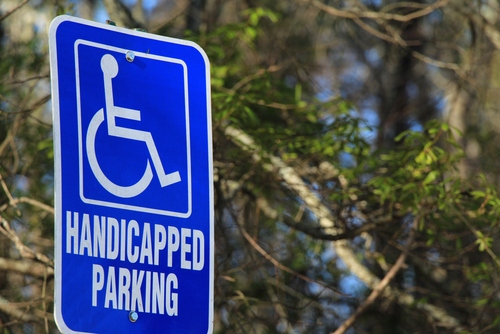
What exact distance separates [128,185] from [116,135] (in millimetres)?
125

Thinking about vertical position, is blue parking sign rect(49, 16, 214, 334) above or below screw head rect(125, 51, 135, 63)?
below

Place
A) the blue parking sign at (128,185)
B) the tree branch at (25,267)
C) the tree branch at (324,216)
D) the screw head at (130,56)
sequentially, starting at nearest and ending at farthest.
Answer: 1. the blue parking sign at (128,185)
2. the screw head at (130,56)
3. the tree branch at (25,267)
4. the tree branch at (324,216)

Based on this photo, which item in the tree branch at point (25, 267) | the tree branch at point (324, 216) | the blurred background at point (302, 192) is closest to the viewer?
the blurred background at point (302, 192)

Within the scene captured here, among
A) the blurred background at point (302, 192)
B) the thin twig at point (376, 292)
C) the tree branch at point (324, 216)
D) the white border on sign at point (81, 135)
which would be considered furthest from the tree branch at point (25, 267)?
the white border on sign at point (81, 135)

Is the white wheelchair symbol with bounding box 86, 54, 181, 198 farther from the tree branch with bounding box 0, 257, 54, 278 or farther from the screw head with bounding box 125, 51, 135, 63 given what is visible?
the tree branch with bounding box 0, 257, 54, 278

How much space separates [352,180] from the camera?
3627mm

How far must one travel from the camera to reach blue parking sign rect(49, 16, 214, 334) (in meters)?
1.18

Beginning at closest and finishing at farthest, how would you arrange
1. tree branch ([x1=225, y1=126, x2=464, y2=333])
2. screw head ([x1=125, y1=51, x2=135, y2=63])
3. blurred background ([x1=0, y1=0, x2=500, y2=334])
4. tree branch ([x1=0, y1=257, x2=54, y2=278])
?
A: screw head ([x1=125, y1=51, x2=135, y2=63]) < blurred background ([x1=0, y1=0, x2=500, y2=334]) < tree branch ([x1=0, y1=257, x2=54, y2=278]) < tree branch ([x1=225, y1=126, x2=464, y2=333])

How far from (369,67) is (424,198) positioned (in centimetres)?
465

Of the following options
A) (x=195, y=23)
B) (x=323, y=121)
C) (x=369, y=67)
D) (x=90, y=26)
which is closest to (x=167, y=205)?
(x=90, y=26)

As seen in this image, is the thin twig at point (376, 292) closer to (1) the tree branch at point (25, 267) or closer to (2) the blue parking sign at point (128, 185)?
(2) the blue parking sign at point (128, 185)

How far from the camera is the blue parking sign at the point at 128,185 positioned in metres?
1.18

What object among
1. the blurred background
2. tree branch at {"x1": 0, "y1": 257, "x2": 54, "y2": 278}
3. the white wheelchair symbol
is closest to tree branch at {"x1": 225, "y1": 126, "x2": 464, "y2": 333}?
the blurred background

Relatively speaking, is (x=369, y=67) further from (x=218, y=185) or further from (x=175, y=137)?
(x=175, y=137)
